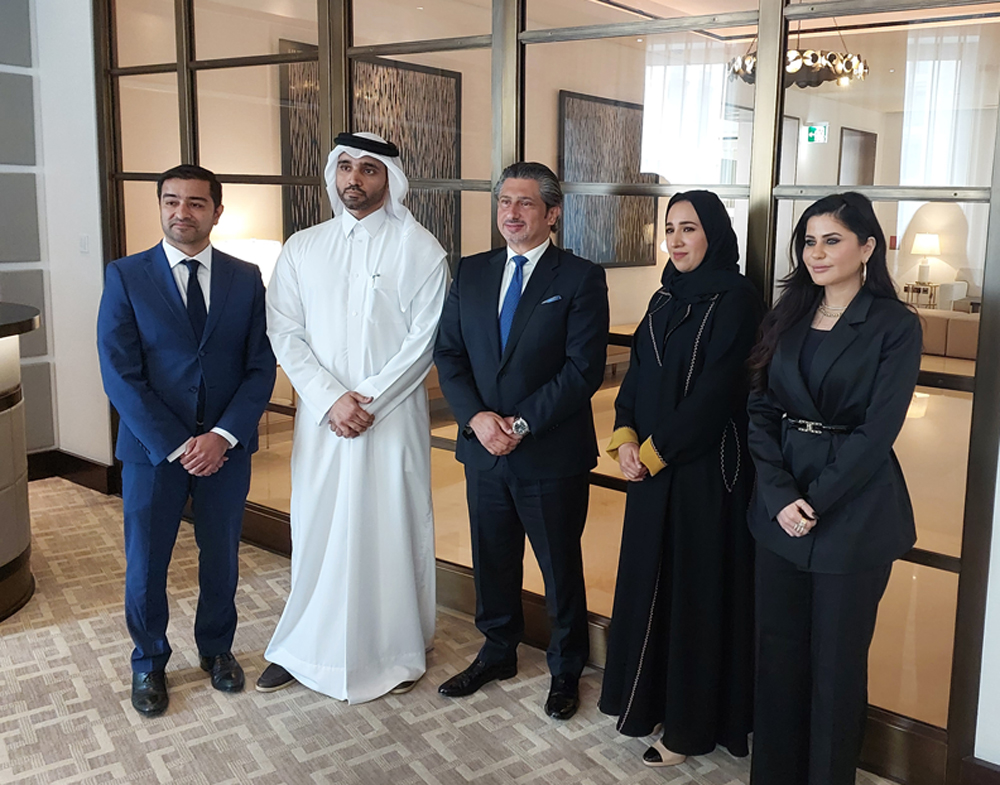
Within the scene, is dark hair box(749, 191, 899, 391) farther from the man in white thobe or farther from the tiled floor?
the man in white thobe

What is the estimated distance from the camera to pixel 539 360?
290 centimetres

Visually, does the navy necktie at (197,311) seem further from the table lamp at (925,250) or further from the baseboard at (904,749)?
the baseboard at (904,749)

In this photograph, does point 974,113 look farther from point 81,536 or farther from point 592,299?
point 81,536

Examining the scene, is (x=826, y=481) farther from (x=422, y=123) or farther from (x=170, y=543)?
(x=422, y=123)

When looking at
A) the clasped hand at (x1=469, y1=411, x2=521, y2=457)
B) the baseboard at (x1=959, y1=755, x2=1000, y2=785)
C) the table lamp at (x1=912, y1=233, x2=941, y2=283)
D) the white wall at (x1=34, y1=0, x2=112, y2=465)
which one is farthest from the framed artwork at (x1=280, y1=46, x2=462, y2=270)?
the baseboard at (x1=959, y1=755, x2=1000, y2=785)

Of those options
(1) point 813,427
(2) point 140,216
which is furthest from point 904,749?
(2) point 140,216

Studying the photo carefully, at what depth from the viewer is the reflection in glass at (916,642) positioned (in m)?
2.66

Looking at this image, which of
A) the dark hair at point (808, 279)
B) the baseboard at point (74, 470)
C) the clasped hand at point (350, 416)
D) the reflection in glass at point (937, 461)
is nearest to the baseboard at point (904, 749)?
the reflection in glass at point (937, 461)

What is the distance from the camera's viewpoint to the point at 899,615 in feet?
8.89

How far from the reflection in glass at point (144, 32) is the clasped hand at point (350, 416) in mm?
2420

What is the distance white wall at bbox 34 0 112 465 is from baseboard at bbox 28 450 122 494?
5 centimetres

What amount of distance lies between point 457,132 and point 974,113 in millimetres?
1779

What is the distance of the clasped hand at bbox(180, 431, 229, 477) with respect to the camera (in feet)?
9.75

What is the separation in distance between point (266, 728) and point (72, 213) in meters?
3.24
